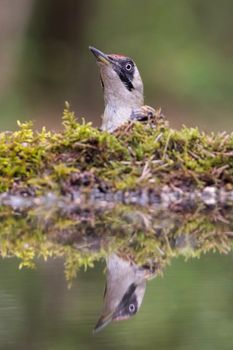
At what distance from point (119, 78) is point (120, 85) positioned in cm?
5

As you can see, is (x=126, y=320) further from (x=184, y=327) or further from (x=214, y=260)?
(x=214, y=260)

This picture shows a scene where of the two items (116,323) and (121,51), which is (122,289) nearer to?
(116,323)

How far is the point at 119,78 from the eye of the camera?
8273 millimetres

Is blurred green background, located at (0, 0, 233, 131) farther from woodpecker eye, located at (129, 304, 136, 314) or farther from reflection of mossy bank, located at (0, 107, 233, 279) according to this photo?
woodpecker eye, located at (129, 304, 136, 314)

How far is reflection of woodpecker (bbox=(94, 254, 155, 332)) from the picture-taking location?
4.33 m

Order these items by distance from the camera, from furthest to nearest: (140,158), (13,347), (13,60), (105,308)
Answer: (13,60) → (140,158) → (105,308) → (13,347)

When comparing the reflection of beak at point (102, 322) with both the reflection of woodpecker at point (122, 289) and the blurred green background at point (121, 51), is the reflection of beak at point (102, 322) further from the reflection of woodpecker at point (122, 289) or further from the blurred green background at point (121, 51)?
the blurred green background at point (121, 51)

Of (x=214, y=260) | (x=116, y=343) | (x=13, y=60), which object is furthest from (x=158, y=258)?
(x=13, y=60)

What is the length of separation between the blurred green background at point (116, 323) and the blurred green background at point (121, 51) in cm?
1529

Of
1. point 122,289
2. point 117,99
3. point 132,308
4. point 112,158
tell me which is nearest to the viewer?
point 132,308

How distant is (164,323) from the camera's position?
13.5 feet

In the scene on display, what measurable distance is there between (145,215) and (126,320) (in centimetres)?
197

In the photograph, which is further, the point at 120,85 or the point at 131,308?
the point at 120,85

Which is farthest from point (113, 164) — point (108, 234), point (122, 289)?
point (122, 289)
